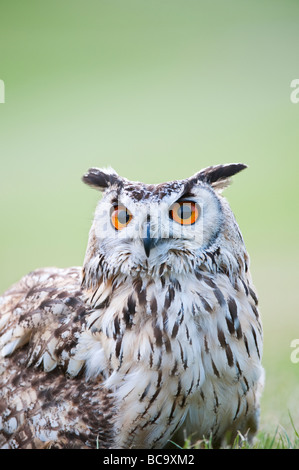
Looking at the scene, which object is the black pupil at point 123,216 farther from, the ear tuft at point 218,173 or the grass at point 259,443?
the grass at point 259,443

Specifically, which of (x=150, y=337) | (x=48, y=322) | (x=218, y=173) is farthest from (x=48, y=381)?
(x=218, y=173)

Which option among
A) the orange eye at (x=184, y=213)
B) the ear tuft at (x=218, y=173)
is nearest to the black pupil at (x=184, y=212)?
the orange eye at (x=184, y=213)

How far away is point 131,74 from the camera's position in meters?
2.14

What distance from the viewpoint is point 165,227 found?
5.18 feet

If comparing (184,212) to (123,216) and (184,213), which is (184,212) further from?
(123,216)

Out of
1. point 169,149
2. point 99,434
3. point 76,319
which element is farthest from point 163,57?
point 99,434

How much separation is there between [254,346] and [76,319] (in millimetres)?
499

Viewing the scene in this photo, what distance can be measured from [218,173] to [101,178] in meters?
0.32

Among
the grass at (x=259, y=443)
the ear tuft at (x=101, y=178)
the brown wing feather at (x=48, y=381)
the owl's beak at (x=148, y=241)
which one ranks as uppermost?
the ear tuft at (x=101, y=178)

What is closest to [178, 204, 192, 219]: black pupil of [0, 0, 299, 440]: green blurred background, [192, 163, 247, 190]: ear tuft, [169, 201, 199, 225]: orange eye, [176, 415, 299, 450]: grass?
[169, 201, 199, 225]: orange eye

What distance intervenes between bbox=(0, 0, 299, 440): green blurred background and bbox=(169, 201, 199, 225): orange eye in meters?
0.35

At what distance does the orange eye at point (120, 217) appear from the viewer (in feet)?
5.36

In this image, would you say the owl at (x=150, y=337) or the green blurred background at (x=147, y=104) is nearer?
the owl at (x=150, y=337)

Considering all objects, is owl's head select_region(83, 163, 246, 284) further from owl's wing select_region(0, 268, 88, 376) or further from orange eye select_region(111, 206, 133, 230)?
owl's wing select_region(0, 268, 88, 376)
